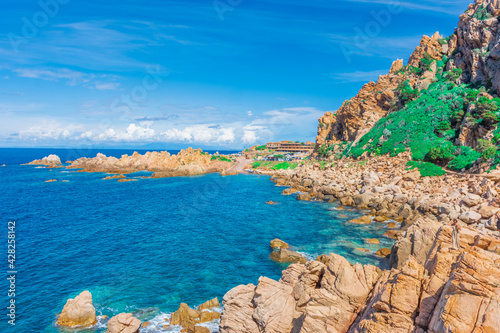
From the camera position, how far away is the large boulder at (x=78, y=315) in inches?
859

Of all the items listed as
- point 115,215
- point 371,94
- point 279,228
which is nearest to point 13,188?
point 115,215

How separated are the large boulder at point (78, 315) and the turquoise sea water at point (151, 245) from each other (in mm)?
805

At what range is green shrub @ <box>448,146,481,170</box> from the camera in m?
52.0

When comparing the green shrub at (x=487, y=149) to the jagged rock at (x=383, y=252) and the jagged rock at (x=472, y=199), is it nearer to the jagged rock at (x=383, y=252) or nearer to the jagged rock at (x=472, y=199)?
the jagged rock at (x=472, y=199)

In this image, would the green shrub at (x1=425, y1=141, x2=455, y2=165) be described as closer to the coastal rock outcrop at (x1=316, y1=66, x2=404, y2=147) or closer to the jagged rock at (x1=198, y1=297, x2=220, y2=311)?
the coastal rock outcrop at (x1=316, y1=66, x2=404, y2=147)

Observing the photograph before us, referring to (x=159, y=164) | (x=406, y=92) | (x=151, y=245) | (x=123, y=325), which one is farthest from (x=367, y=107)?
(x=123, y=325)

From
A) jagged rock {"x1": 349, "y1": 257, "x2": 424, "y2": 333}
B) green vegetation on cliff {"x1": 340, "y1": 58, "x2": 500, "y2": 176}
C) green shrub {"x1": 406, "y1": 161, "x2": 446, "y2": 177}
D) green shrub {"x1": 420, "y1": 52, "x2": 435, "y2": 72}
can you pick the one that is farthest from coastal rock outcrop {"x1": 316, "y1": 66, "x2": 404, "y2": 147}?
jagged rock {"x1": 349, "y1": 257, "x2": 424, "y2": 333}

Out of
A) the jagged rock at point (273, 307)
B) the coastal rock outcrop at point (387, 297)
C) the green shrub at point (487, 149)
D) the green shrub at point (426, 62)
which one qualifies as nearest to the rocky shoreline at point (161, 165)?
the green shrub at point (426, 62)

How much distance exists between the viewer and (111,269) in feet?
103

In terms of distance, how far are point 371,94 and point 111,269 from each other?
92.7 meters

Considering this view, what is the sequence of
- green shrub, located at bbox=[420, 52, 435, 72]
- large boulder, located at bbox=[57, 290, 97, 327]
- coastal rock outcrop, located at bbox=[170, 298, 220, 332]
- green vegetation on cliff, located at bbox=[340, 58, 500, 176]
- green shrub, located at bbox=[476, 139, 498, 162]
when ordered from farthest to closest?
green shrub, located at bbox=[420, 52, 435, 72]
green vegetation on cliff, located at bbox=[340, 58, 500, 176]
green shrub, located at bbox=[476, 139, 498, 162]
large boulder, located at bbox=[57, 290, 97, 327]
coastal rock outcrop, located at bbox=[170, 298, 220, 332]

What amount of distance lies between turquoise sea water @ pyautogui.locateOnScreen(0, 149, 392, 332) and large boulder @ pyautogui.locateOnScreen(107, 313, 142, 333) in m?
1.46

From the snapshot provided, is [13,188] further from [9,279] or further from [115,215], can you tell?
[9,279]

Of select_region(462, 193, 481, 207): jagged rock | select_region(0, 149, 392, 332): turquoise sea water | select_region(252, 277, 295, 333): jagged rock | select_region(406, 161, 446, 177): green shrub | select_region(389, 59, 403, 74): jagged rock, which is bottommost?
select_region(0, 149, 392, 332): turquoise sea water
